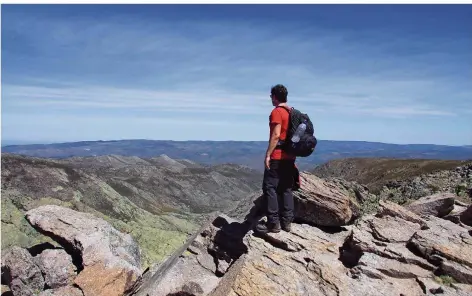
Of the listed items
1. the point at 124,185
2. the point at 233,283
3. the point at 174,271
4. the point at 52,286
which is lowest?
the point at 124,185

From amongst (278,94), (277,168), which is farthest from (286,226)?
(278,94)

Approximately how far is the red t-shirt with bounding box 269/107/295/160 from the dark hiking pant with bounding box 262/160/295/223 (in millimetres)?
265

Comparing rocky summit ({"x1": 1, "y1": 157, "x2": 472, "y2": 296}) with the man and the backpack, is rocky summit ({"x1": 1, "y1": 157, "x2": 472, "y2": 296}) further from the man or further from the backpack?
the backpack

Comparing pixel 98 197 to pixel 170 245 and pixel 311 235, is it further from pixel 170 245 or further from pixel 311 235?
pixel 311 235

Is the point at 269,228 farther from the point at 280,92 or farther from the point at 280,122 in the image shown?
the point at 280,92

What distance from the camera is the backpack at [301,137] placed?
56.3 ft

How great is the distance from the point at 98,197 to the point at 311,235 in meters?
129

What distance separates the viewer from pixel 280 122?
1714 centimetres

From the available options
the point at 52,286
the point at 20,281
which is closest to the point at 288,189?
the point at 52,286

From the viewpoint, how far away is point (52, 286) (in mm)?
21125

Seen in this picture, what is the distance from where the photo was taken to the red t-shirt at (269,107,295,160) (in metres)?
17.2

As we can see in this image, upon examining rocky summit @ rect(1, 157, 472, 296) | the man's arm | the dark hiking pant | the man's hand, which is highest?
the man's arm

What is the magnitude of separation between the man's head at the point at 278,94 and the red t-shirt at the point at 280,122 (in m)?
0.43

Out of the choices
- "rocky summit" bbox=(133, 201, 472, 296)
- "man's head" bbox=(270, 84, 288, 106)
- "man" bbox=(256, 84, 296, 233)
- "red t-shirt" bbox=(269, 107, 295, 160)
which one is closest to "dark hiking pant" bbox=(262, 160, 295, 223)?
"man" bbox=(256, 84, 296, 233)
